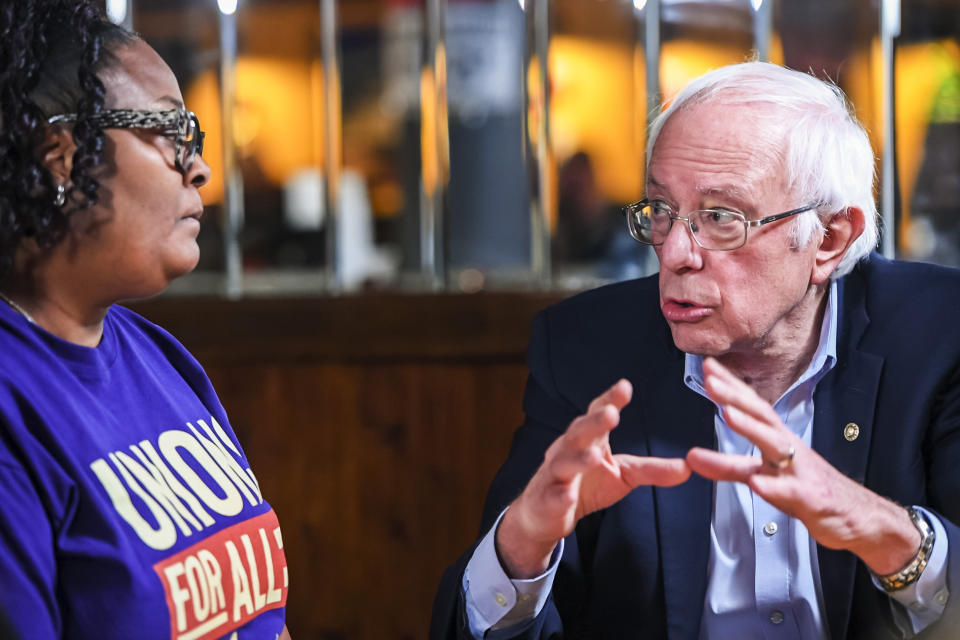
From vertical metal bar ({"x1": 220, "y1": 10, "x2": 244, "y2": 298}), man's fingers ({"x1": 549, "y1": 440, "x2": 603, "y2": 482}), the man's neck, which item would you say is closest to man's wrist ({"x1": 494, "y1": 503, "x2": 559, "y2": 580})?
man's fingers ({"x1": 549, "y1": 440, "x2": 603, "y2": 482})

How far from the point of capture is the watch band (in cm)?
130

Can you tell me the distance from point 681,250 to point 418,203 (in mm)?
4269

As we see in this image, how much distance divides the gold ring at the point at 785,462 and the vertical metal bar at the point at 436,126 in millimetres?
3046

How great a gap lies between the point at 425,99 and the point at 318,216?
1.14 metres

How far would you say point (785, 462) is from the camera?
1.18 meters

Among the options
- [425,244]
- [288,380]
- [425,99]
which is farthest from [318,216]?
[288,380]

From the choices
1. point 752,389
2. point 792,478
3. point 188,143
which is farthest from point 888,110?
point 188,143

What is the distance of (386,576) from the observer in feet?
9.85

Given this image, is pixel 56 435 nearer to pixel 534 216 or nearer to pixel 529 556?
pixel 529 556

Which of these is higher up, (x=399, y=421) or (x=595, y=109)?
(x=595, y=109)

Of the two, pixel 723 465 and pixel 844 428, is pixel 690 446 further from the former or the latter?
pixel 723 465

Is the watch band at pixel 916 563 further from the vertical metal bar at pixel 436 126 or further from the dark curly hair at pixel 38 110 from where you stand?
the vertical metal bar at pixel 436 126

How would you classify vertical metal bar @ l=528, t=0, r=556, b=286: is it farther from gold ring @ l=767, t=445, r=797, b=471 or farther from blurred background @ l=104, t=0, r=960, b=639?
gold ring @ l=767, t=445, r=797, b=471

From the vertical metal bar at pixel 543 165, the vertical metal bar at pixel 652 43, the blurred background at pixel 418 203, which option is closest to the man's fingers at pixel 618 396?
the blurred background at pixel 418 203
